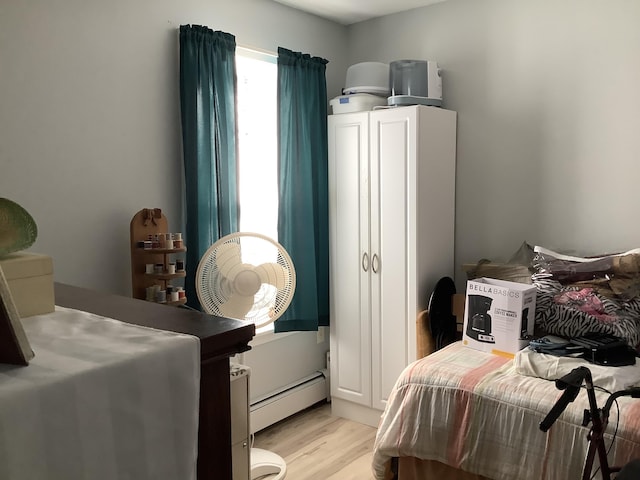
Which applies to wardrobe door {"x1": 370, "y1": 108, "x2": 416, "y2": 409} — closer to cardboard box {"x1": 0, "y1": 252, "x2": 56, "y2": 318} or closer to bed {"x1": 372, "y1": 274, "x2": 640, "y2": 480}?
bed {"x1": 372, "y1": 274, "x2": 640, "y2": 480}

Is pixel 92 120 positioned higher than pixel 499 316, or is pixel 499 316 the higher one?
pixel 92 120

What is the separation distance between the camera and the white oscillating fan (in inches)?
98.4

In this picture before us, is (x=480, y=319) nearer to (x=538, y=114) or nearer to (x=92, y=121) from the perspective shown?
(x=538, y=114)

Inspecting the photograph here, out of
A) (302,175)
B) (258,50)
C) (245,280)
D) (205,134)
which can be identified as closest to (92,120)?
(205,134)

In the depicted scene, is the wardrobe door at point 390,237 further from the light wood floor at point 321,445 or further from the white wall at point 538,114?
the white wall at point 538,114

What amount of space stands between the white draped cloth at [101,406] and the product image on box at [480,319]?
2186mm

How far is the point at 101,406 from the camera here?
0.69 meters

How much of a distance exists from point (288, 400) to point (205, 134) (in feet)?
5.57

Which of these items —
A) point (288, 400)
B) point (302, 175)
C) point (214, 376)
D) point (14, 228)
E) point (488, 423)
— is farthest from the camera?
point (288, 400)

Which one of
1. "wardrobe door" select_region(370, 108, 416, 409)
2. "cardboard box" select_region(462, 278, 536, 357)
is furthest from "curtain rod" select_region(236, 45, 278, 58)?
"cardboard box" select_region(462, 278, 536, 357)

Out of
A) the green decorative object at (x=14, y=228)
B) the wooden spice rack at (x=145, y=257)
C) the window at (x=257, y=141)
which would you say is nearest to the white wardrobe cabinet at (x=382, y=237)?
the window at (x=257, y=141)

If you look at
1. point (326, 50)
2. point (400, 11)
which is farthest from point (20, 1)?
point (400, 11)

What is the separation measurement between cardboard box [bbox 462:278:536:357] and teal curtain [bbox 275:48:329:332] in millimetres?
980

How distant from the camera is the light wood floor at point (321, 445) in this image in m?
2.92
